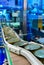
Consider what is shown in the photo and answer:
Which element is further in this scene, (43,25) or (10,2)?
(10,2)

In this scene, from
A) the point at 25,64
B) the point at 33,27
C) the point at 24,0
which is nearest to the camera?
the point at 25,64

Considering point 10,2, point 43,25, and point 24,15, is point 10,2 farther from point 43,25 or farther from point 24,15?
point 43,25

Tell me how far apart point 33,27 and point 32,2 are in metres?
0.68

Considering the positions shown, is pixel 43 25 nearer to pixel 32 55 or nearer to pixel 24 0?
pixel 24 0

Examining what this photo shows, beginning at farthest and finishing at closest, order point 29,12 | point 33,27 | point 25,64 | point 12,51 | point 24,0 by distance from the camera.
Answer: point 29,12 < point 24,0 < point 33,27 < point 12,51 < point 25,64

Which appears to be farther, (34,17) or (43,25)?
(34,17)

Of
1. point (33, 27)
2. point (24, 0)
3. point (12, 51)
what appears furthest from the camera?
point (24, 0)

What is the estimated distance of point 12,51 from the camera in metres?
0.72

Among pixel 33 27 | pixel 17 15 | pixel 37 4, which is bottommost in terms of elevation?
pixel 33 27

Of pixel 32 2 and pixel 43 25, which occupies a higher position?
pixel 32 2

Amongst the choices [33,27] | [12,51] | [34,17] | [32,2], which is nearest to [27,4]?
[32,2]

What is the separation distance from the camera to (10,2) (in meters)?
3.03

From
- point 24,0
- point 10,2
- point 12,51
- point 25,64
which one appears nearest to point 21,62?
point 25,64

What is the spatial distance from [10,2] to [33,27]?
93 centimetres
